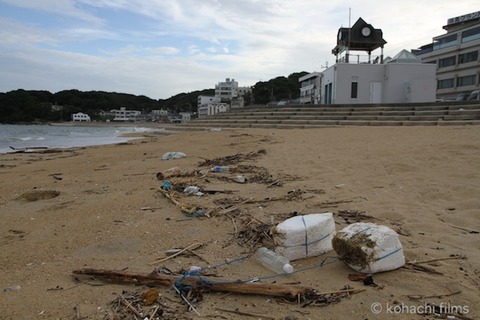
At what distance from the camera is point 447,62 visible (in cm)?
4850

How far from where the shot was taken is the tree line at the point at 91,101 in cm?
7894

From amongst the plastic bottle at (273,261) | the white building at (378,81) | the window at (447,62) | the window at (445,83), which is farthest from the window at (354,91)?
the window at (447,62)

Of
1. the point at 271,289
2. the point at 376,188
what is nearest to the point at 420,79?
the point at 376,188

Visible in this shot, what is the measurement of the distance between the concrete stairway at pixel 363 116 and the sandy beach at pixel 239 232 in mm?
8423

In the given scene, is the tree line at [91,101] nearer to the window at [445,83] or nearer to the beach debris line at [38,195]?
the window at [445,83]

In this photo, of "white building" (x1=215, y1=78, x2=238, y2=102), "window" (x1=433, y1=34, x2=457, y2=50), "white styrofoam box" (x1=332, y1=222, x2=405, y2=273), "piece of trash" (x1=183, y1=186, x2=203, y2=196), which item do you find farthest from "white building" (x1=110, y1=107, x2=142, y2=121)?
"white styrofoam box" (x1=332, y1=222, x2=405, y2=273)

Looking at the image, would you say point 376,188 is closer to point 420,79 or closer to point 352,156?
point 352,156

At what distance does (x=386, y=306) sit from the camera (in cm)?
→ 209

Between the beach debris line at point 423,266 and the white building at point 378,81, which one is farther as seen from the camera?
the white building at point 378,81

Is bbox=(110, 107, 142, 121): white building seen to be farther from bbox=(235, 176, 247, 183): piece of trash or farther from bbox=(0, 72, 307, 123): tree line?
bbox=(235, 176, 247, 183): piece of trash

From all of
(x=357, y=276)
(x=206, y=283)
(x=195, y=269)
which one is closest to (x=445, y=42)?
(x=357, y=276)

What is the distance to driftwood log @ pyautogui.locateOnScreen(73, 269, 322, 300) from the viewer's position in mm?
2219

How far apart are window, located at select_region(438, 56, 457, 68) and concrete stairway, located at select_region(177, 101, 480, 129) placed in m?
38.3

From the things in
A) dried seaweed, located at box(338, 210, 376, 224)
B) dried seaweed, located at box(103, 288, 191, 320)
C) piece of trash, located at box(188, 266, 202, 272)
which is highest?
dried seaweed, located at box(338, 210, 376, 224)
